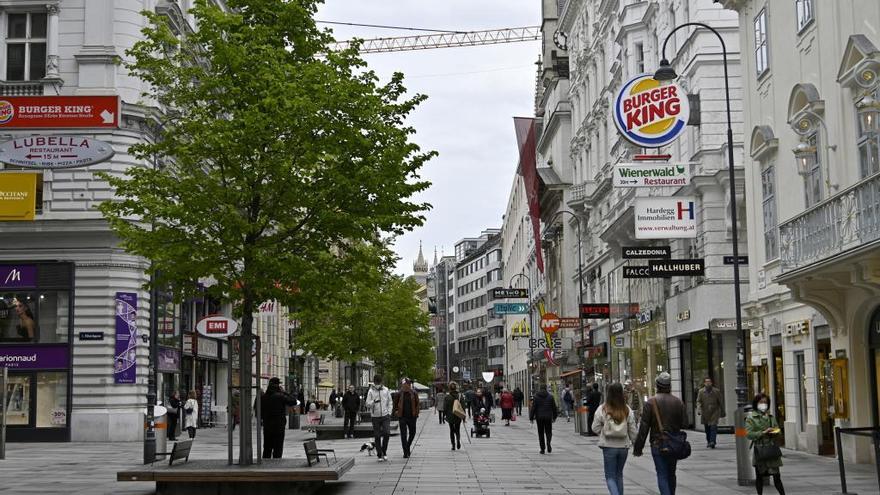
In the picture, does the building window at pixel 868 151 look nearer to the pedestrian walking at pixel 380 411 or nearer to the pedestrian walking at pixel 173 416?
the pedestrian walking at pixel 380 411

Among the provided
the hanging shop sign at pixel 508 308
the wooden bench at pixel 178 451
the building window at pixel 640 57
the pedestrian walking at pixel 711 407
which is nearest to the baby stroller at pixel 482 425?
the pedestrian walking at pixel 711 407

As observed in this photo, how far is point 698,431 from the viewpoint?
39.1m

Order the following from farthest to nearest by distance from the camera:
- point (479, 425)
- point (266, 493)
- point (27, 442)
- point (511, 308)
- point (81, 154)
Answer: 1. point (511, 308)
2. point (479, 425)
3. point (27, 442)
4. point (81, 154)
5. point (266, 493)

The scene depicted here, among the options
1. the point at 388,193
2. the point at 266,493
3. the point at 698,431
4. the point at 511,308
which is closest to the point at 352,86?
the point at 388,193

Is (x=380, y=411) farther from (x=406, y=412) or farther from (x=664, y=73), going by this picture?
(x=664, y=73)

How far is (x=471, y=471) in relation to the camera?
22.7 m

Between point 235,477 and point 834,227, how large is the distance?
35.4ft

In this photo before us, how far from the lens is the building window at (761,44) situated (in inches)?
1087

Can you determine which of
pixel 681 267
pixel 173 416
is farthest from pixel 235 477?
pixel 173 416

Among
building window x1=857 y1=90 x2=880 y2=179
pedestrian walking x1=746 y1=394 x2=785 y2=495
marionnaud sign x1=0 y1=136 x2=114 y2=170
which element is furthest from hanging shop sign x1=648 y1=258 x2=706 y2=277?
pedestrian walking x1=746 y1=394 x2=785 y2=495

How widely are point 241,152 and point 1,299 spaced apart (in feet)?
67.8

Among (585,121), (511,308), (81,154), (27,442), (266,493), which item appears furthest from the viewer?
(585,121)

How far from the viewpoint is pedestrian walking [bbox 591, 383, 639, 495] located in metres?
14.3

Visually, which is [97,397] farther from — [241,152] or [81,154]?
[241,152]
